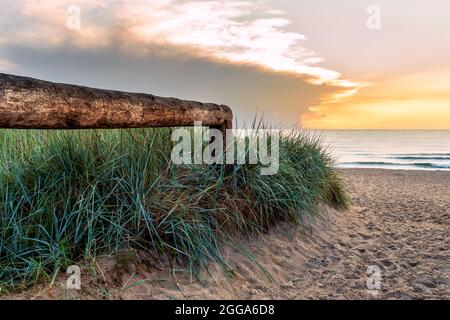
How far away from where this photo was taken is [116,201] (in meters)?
3.29

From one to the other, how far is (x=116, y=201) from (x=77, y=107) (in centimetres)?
99

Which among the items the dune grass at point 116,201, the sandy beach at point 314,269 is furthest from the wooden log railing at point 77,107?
the sandy beach at point 314,269

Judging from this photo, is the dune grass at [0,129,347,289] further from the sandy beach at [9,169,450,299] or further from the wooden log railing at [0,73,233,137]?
the wooden log railing at [0,73,233,137]

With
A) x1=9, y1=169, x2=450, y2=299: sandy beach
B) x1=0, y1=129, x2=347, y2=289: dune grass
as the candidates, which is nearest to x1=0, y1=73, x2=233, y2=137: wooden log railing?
x1=0, y1=129, x2=347, y2=289: dune grass

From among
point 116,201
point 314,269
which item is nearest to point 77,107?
point 116,201

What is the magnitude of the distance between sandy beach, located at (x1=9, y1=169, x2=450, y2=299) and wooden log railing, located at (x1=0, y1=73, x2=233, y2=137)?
3.68 ft

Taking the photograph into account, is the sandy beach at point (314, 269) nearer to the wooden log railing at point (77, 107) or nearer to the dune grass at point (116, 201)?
the dune grass at point (116, 201)

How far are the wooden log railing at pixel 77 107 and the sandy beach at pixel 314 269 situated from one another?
112 centimetres

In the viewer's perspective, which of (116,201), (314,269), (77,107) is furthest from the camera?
(314,269)

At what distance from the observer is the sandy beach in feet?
9.10

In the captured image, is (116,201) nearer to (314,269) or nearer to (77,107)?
(77,107)
